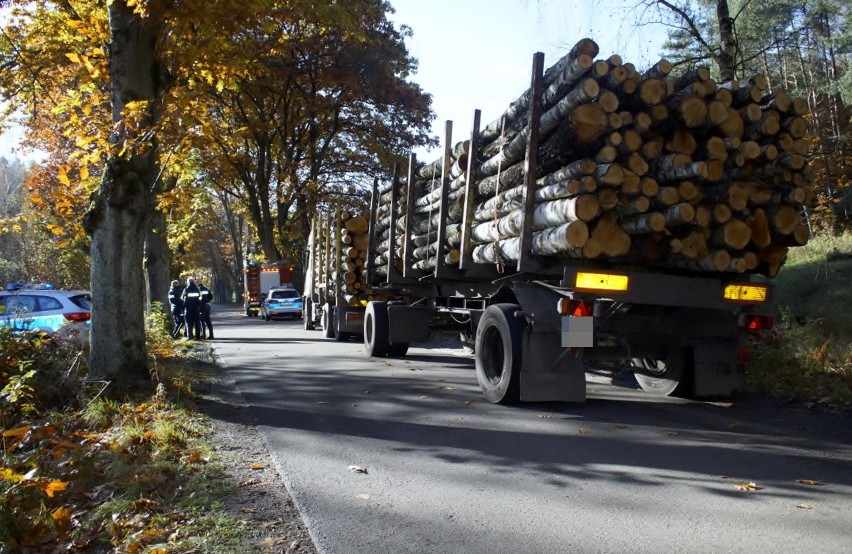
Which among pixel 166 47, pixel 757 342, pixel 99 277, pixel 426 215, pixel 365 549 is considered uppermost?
pixel 166 47

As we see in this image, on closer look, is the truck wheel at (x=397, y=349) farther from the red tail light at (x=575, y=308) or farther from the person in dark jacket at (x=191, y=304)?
the person in dark jacket at (x=191, y=304)

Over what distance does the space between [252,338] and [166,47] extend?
12364 mm

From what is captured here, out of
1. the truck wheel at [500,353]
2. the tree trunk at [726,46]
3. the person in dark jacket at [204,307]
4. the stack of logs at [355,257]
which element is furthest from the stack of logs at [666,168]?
the person in dark jacket at [204,307]

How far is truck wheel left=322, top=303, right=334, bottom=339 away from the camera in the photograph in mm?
18797

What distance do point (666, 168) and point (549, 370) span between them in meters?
2.22

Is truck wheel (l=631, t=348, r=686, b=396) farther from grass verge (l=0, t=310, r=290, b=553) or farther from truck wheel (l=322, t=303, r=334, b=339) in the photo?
truck wheel (l=322, t=303, r=334, b=339)

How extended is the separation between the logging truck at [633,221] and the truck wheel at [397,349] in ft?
17.2

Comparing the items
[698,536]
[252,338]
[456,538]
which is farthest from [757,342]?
[252,338]

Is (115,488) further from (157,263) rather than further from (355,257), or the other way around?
(157,263)

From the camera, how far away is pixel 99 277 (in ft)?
28.1

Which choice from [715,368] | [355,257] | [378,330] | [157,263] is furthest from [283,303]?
[715,368]

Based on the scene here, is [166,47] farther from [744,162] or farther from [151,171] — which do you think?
[744,162]

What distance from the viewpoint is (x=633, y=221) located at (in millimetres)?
6723

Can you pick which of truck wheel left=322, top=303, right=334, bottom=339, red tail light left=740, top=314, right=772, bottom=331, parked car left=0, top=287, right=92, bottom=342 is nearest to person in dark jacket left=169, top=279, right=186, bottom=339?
truck wheel left=322, top=303, right=334, bottom=339
